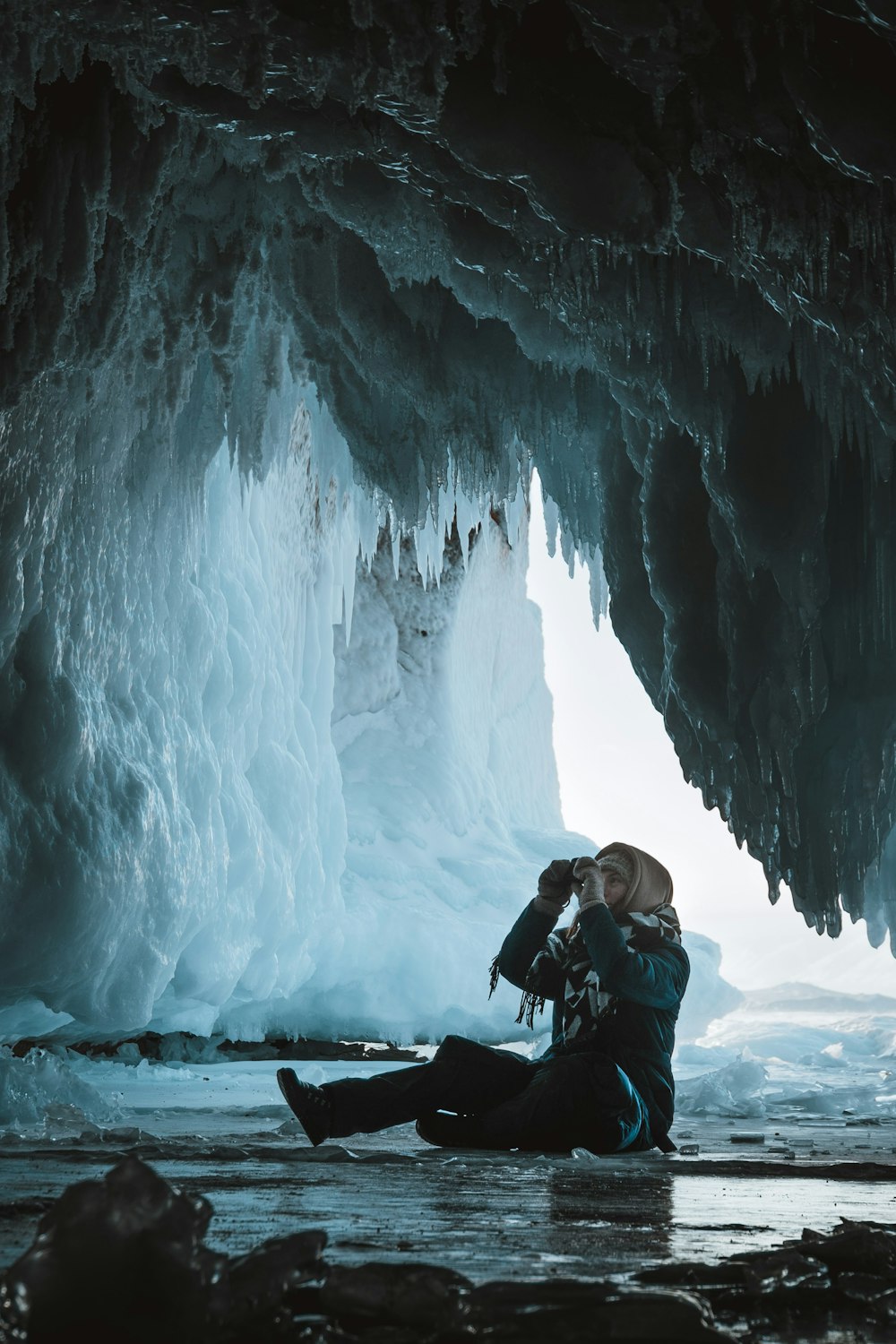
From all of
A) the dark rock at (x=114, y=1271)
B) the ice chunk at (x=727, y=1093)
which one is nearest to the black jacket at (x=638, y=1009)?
the dark rock at (x=114, y=1271)

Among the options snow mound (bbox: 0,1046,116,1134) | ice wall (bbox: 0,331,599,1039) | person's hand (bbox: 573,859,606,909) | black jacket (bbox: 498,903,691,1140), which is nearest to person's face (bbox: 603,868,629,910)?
person's hand (bbox: 573,859,606,909)

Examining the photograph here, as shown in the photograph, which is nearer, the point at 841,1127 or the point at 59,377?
the point at 841,1127

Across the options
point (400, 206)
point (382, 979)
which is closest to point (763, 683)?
point (400, 206)

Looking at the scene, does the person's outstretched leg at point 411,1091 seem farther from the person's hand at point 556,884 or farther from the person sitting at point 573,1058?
the person's hand at point 556,884

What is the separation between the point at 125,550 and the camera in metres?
7.50

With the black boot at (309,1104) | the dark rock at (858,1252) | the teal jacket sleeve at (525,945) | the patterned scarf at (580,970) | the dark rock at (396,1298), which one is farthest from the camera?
the teal jacket sleeve at (525,945)

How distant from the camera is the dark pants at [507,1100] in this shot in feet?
11.6

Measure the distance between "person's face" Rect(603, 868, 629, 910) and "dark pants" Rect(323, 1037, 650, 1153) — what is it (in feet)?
1.82

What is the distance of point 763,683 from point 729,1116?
7.43 feet

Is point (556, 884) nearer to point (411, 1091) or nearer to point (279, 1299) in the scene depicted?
point (411, 1091)

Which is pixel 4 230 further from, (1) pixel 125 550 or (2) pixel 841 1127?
(2) pixel 841 1127

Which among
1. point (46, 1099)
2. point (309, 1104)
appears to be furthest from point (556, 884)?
point (46, 1099)

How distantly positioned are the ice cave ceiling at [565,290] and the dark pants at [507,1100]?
2.74m

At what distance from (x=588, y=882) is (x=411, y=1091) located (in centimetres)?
85
